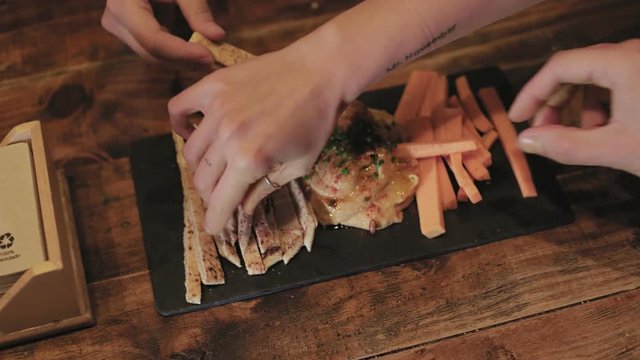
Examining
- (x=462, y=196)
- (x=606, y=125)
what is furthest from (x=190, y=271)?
(x=606, y=125)

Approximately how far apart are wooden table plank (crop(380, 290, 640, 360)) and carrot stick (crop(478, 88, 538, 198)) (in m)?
0.47

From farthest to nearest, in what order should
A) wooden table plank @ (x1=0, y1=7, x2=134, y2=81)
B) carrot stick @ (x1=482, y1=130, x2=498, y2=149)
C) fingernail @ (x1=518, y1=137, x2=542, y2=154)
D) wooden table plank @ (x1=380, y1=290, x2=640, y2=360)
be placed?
wooden table plank @ (x1=0, y1=7, x2=134, y2=81), carrot stick @ (x1=482, y1=130, x2=498, y2=149), wooden table plank @ (x1=380, y1=290, x2=640, y2=360), fingernail @ (x1=518, y1=137, x2=542, y2=154)

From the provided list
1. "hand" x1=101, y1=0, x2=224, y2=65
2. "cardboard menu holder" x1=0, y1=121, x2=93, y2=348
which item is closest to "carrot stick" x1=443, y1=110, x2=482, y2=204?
"hand" x1=101, y1=0, x2=224, y2=65

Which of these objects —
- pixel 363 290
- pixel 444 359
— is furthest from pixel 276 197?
pixel 444 359

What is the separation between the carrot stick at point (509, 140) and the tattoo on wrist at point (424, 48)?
0.65 m

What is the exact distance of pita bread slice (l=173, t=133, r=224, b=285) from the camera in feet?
7.30

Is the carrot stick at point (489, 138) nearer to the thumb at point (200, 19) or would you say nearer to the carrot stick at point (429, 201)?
the carrot stick at point (429, 201)

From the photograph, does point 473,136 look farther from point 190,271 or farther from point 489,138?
point 190,271

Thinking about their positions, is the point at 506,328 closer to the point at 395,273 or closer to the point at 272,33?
the point at 395,273

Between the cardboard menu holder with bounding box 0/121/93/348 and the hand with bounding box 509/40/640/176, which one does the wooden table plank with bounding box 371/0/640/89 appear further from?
the cardboard menu holder with bounding box 0/121/93/348

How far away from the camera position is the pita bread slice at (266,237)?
2260 mm

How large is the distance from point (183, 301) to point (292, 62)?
894 mm

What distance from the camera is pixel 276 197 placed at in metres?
2.35

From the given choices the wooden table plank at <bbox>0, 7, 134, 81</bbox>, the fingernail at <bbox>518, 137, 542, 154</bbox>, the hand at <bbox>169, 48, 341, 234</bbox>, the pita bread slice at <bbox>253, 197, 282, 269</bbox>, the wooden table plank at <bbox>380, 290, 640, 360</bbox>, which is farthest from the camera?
the wooden table plank at <bbox>0, 7, 134, 81</bbox>
